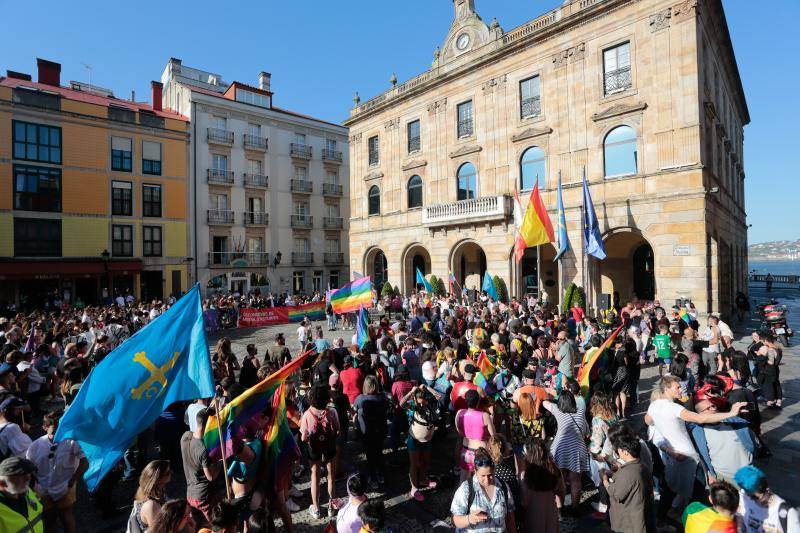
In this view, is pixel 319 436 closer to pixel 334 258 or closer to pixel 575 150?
pixel 575 150

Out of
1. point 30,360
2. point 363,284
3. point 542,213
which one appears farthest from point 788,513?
point 542,213

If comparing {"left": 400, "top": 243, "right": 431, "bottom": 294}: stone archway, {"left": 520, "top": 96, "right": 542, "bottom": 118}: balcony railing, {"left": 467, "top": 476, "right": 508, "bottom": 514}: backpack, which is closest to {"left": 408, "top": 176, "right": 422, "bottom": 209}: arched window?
{"left": 400, "top": 243, "right": 431, "bottom": 294}: stone archway

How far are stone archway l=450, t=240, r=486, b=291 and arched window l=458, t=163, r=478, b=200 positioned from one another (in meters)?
2.87

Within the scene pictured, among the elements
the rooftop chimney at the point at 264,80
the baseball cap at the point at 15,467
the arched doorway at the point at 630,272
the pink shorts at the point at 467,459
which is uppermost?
the rooftop chimney at the point at 264,80

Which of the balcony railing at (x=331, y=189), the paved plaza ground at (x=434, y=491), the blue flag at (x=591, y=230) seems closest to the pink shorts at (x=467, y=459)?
the paved plaza ground at (x=434, y=491)

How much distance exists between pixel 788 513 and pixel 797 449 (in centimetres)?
514

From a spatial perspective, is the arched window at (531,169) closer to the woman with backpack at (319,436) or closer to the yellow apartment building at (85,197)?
the woman with backpack at (319,436)

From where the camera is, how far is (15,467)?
11.0ft

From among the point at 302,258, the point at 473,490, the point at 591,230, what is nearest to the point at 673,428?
the point at 473,490

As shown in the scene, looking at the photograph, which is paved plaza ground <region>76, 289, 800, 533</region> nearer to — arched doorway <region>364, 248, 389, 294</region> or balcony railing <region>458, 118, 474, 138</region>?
balcony railing <region>458, 118, 474, 138</region>

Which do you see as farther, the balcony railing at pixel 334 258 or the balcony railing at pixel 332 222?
the balcony railing at pixel 332 222

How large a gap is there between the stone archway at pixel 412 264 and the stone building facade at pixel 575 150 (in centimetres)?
11

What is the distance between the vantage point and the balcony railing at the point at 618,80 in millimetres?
18312

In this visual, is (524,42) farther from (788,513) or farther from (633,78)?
(788,513)
